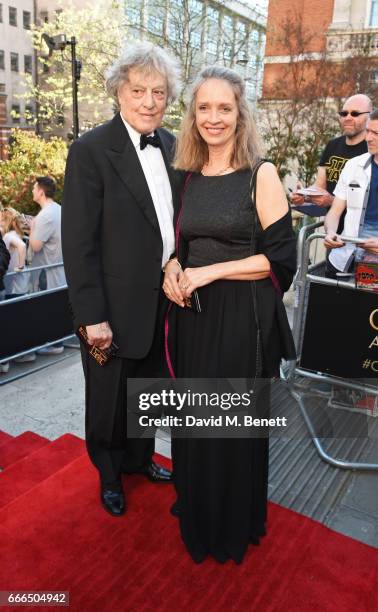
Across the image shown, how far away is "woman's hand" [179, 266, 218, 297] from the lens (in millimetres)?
2111

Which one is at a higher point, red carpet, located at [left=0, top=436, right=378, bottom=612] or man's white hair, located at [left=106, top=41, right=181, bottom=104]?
man's white hair, located at [left=106, top=41, right=181, bottom=104]

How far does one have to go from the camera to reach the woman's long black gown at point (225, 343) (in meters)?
2.11

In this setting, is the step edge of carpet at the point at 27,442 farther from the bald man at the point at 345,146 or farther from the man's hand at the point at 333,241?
the bald man at the point at 345,146

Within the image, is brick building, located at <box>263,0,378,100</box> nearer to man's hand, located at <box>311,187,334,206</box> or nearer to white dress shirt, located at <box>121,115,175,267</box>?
man's hand, located at <box>311,187,334,206</box>

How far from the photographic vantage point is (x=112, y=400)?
101 inches

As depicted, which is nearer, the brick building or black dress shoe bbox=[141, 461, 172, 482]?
black dress shoe bbox=[141, 461, 172, 482]

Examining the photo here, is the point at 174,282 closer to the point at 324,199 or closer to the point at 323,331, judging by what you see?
the point at 323,331

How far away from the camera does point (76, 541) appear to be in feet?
8.07

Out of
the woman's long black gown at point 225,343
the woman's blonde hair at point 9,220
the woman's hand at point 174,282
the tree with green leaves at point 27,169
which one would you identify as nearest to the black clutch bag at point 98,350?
the woman's long black gown at point 225,343

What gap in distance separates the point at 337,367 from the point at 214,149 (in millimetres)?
1822

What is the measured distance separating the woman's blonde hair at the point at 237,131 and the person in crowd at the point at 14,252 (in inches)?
136

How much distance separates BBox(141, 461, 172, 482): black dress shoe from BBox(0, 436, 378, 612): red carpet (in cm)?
15

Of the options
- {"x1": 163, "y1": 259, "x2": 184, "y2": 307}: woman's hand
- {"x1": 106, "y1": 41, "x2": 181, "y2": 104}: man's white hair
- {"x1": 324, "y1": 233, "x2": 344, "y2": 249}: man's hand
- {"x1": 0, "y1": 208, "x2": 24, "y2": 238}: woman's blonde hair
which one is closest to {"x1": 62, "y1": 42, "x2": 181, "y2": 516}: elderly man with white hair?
{"x1": 106, "y1": 41, "x2": 181, "y2": 104}: man's white hair

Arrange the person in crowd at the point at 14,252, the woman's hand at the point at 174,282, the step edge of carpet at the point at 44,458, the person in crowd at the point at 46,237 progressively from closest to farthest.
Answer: the woman's hand at the point at 174,282 → the step edge of carpet at the point at 44,458 → the person in crowd at the point at 14,252 → the person in crowd at the point at 46,237
